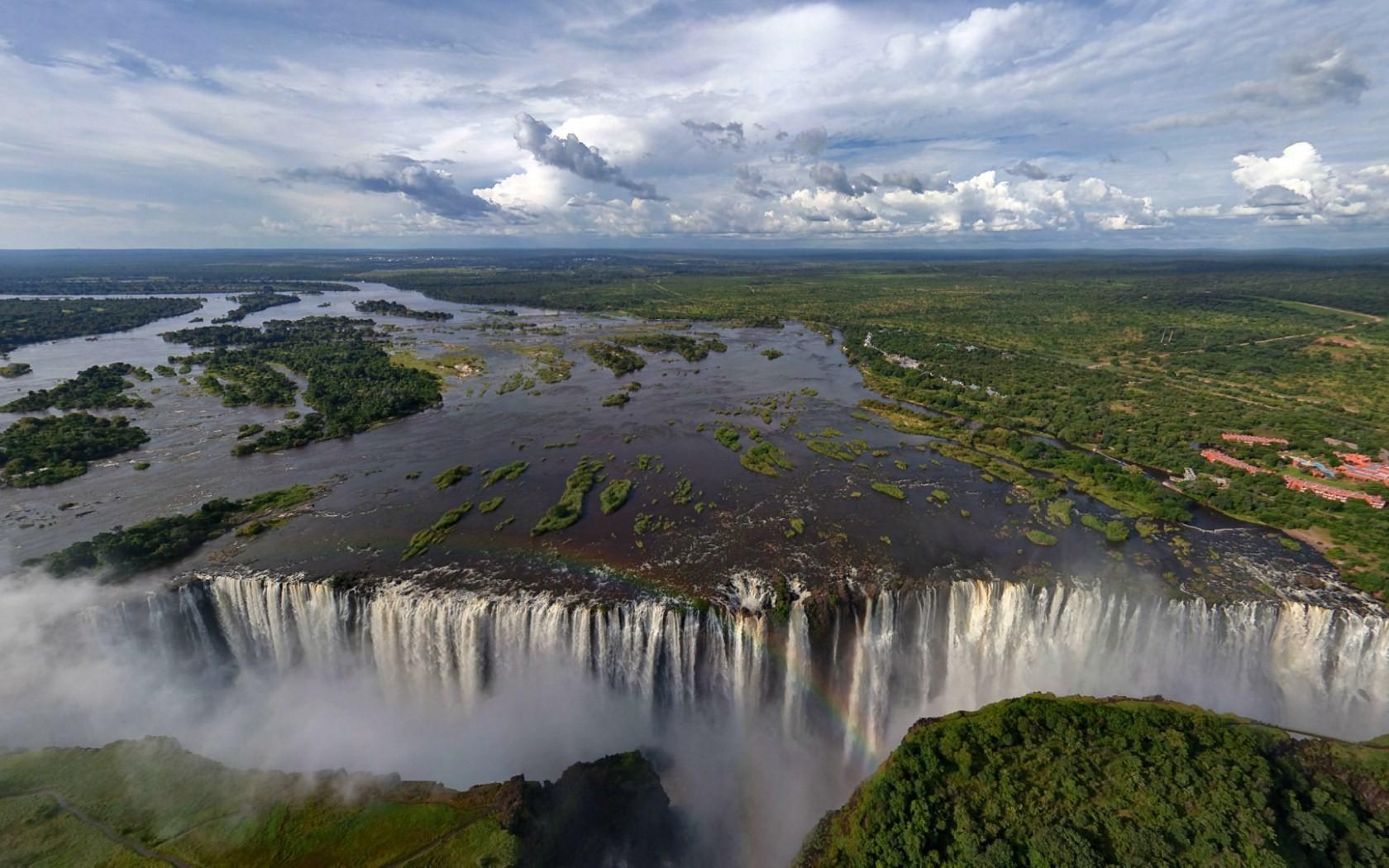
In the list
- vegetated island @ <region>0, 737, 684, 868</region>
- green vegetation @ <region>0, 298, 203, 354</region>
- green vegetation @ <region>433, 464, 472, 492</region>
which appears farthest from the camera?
green vegetation @ <region>0, 298, 203, 354</region>

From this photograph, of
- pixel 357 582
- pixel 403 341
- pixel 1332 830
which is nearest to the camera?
pixel 1332 830

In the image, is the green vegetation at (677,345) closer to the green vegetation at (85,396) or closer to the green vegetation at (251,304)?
the green vegetation at (85,396)

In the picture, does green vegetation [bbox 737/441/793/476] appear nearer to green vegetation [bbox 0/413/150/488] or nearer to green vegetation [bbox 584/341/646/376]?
green vegetation [bbox 584/341/646/376]

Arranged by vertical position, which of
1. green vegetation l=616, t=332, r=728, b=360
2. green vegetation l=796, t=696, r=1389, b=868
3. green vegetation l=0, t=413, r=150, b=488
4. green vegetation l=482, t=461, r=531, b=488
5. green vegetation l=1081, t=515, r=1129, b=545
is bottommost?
green vegetation l=796, t=696, r=1389, b=868

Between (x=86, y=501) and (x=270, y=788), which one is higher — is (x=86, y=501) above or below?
above

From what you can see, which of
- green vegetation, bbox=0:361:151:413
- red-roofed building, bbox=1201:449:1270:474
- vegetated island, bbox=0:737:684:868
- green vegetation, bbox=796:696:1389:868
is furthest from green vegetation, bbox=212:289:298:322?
red-roofed building, bbox=1201:449:1270:474

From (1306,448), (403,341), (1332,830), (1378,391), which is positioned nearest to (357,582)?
(1332,830)

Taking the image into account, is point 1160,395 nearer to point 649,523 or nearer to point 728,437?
point 728,437

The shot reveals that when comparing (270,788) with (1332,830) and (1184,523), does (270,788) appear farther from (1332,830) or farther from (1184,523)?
(1184,523)
